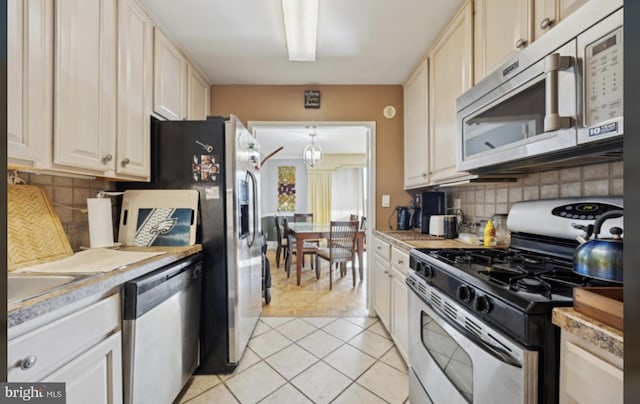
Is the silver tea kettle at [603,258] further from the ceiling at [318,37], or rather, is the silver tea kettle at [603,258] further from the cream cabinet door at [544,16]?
the ceiling at [318,37]

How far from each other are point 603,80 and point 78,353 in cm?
179

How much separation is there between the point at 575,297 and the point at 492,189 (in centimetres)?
134

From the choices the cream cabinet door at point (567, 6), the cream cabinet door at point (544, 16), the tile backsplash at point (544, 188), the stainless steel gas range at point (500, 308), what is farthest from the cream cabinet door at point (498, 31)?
the stainless steel gas range at point (500, 308)

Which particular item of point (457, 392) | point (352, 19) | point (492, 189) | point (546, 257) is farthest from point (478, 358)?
point (352, 19)

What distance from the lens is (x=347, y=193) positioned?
6.99 m

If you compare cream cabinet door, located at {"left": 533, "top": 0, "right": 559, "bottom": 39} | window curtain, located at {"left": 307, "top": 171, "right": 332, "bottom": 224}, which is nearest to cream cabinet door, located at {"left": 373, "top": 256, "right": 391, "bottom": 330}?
cream cabinet door, located at {"left": 533, "top": 0, "right": 559, "bottom": 39}

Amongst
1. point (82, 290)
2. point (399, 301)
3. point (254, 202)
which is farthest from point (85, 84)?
point (399, 301)

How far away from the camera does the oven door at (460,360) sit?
0.70 meters

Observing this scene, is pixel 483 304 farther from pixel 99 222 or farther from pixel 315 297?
pixel 315 297

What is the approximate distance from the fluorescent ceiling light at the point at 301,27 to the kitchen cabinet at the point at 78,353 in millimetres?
1675

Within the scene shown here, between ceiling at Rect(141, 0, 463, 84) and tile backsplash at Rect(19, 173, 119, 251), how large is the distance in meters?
1.15

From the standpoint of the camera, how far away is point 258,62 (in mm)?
2219

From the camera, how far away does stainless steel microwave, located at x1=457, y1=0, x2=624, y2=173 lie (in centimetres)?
73

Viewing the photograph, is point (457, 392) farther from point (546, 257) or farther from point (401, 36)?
point (401, 36)
